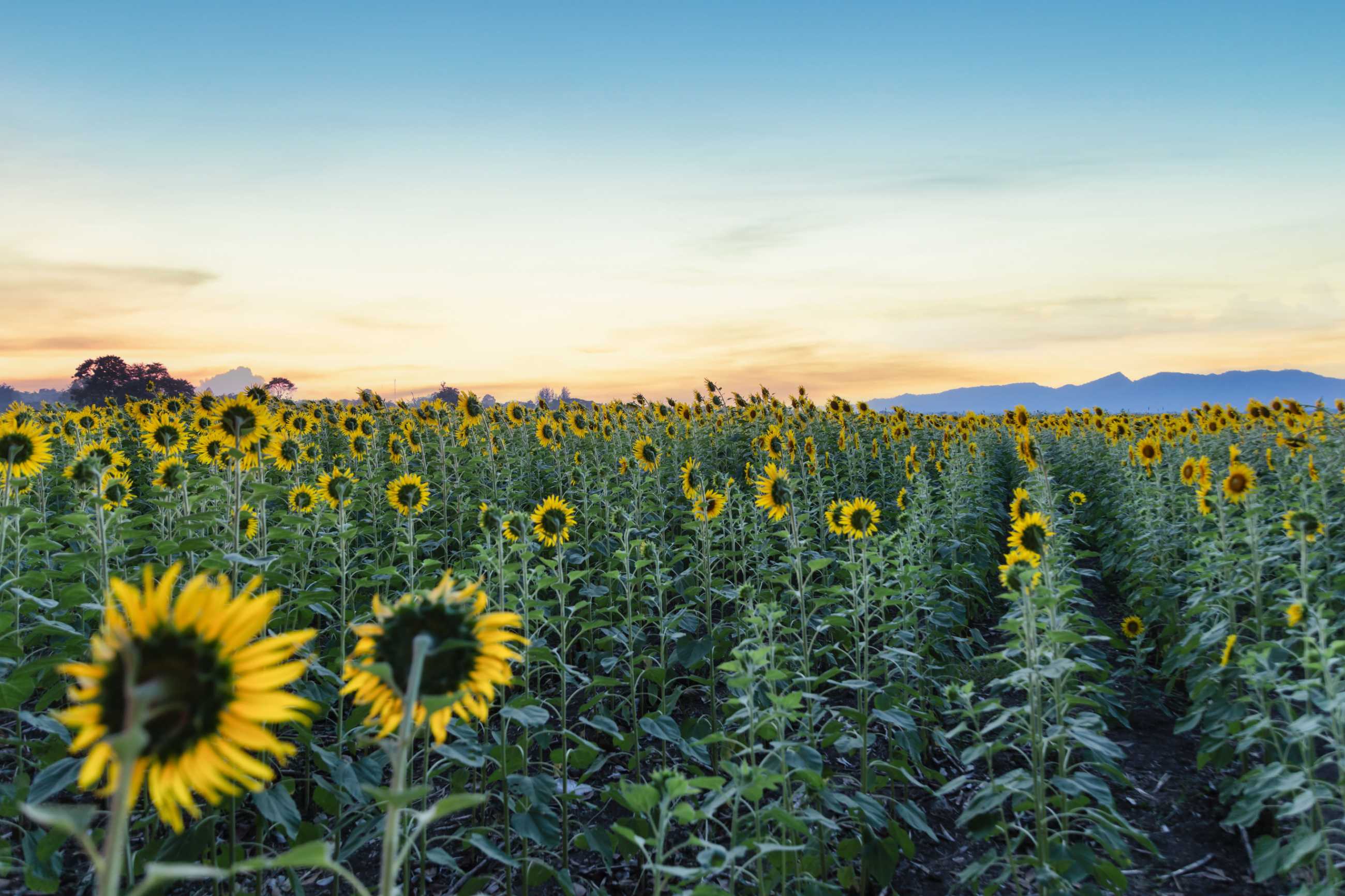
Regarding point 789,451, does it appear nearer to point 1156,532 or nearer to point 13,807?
point 1156,532

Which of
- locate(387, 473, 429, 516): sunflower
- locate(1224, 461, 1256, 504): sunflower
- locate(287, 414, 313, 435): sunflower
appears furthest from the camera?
locate(287, 414, 313, 435): sunflower

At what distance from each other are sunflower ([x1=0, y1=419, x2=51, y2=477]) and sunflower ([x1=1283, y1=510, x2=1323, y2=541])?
278 inches

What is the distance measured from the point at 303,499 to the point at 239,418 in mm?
1942

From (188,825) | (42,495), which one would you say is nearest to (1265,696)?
(188,825)

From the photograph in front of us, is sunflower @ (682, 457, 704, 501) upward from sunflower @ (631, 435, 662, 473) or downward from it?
downward

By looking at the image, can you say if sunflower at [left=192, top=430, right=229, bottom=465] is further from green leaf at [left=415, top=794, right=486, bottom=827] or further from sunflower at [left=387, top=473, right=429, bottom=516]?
green leaf at [left=415, top=794, right=486, bottom=827]

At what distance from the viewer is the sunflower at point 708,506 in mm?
5832

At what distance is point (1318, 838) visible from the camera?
3369 mm

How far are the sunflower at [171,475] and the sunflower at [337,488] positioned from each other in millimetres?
851

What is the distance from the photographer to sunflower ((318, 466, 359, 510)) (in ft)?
15.5

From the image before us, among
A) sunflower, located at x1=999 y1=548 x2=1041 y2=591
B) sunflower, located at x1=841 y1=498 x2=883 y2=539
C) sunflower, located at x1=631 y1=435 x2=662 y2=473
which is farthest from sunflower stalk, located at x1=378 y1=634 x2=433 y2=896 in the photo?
sunflower, located at x1=631 y1=435 x2=662 y2=473

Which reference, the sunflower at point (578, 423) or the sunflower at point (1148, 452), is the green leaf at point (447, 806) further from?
the sunflower at point (578, 423)

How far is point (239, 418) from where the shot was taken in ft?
13.2

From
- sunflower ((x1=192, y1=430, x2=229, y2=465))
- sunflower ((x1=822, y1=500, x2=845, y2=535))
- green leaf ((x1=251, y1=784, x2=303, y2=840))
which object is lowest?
green leaf ((x1=251, y1=784, x2=303, y2=840))
